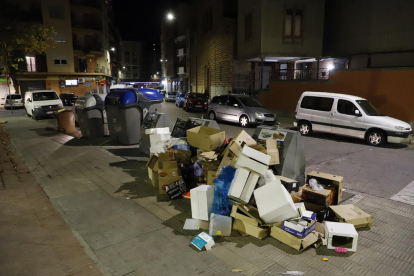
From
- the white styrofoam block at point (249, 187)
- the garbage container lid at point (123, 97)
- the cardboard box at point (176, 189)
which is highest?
the garbage container lid at point (123, 97)

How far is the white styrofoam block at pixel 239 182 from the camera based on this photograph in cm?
441

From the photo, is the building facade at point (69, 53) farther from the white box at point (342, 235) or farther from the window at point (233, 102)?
the white box at point (342, 235)

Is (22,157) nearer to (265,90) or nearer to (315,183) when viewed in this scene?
(315,183)

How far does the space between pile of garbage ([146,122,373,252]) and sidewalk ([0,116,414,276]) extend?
17 centimetres

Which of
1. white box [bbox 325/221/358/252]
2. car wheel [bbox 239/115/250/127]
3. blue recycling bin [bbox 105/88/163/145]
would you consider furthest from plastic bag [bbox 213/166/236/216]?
car wheel [bbox 239/115/250/127]

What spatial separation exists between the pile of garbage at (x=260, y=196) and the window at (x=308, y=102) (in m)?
6.99

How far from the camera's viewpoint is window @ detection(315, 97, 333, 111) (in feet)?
38.6

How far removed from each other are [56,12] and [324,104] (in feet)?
136

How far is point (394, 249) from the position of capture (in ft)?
12.9

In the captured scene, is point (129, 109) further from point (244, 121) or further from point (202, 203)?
point (244, 121)

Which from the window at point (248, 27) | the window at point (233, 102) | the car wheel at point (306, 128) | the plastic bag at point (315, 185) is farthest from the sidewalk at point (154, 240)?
the window at point (248, 27)

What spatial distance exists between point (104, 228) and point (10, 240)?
4.05 feet

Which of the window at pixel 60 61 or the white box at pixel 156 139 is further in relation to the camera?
the window at pixel 60 61

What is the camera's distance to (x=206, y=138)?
6.18 meters
